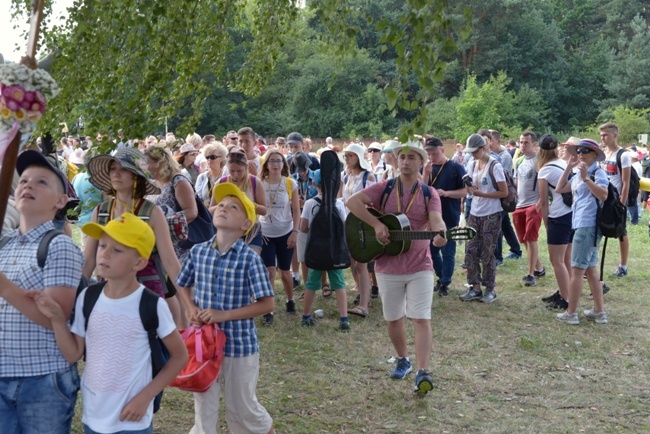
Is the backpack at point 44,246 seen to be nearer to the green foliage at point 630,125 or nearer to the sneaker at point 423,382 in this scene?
the sneaker at point 423,382

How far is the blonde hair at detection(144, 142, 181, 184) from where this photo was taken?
216 inches

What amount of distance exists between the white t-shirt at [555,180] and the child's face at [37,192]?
643 centimetres

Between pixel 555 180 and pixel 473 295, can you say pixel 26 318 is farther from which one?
pixel 555 180

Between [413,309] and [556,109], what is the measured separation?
54.0m

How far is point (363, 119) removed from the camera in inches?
1984

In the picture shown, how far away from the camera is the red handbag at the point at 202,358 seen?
3.58 metres

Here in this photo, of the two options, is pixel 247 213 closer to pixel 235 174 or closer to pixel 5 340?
pixel 5 340

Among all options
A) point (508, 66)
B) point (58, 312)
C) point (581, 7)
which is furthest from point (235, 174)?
point (581, 7)

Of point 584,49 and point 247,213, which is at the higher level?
point 584,49

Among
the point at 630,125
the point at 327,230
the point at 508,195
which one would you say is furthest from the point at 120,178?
the point at 630,125

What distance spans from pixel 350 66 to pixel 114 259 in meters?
46.7

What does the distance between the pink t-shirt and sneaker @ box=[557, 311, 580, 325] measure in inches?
113

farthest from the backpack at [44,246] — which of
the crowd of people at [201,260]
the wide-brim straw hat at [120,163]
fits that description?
the wide-brim straw hat at [120,163]

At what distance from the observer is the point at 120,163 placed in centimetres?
441
